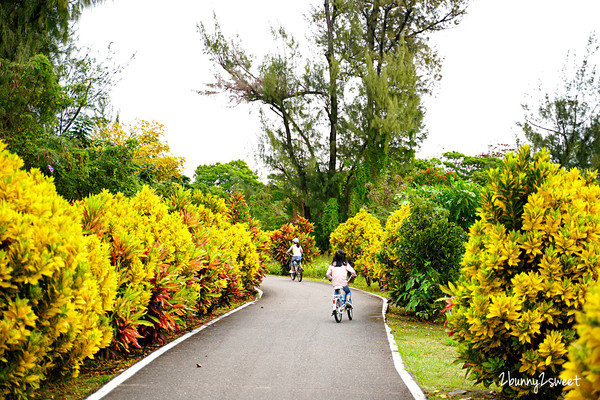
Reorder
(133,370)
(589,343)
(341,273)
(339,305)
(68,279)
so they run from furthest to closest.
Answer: (341,273)
(339,305)
(133,370)
(68,279)
(589,343)

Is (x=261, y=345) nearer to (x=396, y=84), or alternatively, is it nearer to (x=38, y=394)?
(x=38, y=394)

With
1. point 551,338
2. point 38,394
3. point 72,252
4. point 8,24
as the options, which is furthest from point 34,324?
point 8,24

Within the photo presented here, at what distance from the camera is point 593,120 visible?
37.6 metres

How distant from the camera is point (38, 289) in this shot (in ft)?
15.5

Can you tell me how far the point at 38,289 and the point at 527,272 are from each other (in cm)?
505

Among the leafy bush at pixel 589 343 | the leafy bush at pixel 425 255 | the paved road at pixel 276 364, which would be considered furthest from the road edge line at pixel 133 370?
the leafy bush at pixel 425 255

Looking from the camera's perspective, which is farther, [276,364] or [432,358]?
[432,358]

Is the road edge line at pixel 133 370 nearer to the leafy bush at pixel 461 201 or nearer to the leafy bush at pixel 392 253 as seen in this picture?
the leafy bush at pixel 392 253

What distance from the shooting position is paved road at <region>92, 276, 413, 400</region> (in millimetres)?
6090

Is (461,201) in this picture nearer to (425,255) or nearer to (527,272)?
(425,255)

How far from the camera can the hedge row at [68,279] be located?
462 centimetres

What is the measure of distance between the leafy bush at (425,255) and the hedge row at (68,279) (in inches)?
237

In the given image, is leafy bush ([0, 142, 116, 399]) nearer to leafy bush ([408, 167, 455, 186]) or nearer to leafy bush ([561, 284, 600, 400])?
leafy bush ([561, 284, 600, 400])

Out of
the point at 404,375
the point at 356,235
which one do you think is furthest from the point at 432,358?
the point at 356,235
